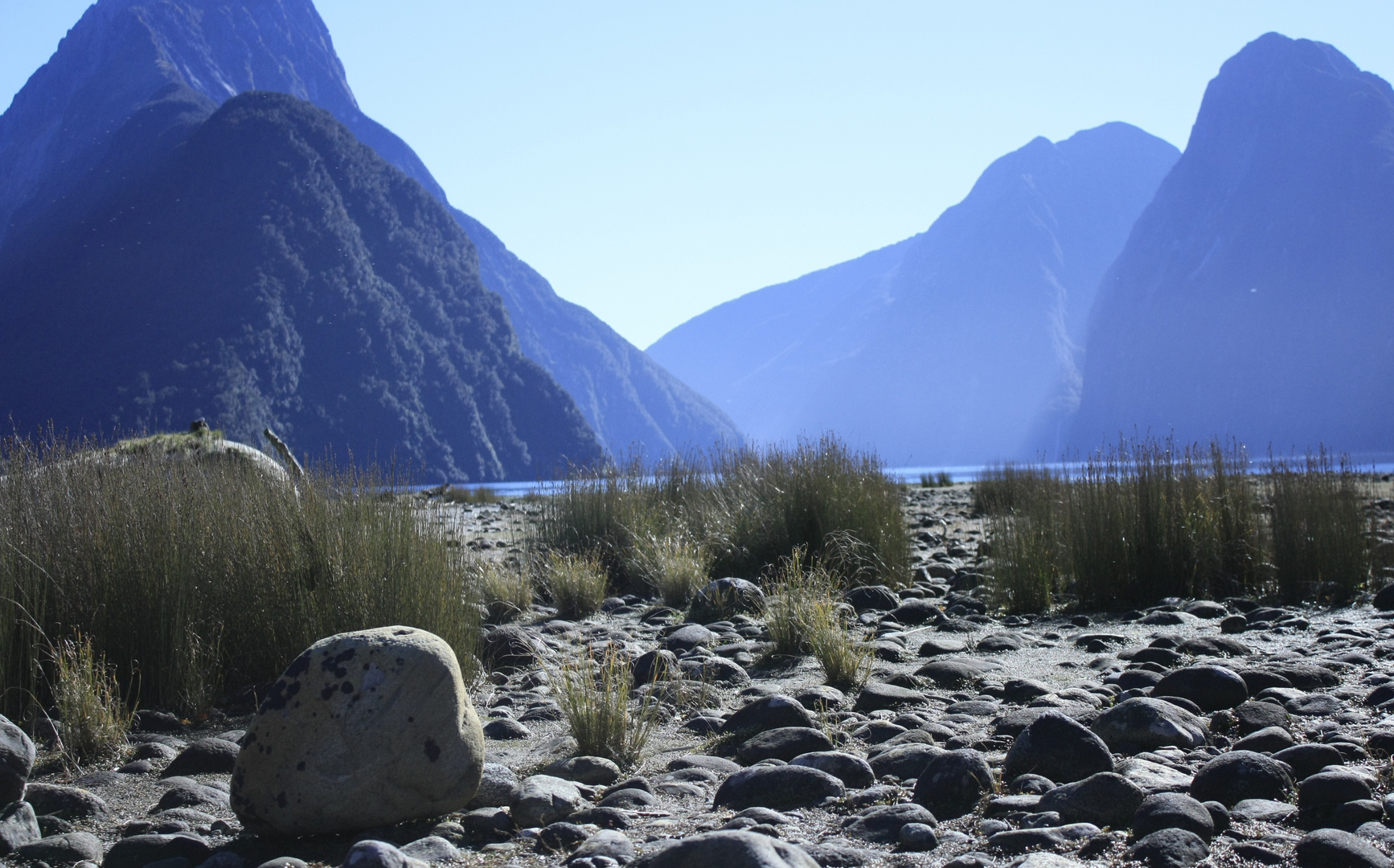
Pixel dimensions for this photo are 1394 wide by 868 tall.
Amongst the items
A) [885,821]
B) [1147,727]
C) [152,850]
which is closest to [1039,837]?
[885,821]

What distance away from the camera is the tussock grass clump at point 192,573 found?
13.3 feet

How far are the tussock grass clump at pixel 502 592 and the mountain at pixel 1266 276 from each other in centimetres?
9555

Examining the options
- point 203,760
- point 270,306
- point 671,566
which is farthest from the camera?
point 270,306

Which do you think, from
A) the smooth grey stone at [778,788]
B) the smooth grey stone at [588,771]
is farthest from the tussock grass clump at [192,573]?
the smooth grey stone at [778,788]

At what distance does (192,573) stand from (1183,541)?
21.4 feet

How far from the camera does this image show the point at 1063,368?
19038cm

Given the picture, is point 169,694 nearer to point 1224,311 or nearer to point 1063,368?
point 1224,311

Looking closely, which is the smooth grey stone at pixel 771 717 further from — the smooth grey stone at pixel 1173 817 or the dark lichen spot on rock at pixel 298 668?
the dark lichen spot on rock at pixel 298 668

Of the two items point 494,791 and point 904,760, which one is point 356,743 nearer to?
point 494,791

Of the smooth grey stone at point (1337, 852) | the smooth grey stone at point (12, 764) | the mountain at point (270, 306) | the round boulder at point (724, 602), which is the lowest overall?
the round boulder at point (724, 602)

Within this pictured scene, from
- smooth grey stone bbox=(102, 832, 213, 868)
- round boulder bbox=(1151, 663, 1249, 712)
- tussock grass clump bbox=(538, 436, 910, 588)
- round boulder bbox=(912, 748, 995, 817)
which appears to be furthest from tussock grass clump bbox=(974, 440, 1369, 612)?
smooth grey stone bbox=(102, 832, 213, 868)

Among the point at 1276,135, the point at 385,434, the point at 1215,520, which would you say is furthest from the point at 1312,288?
the point at 1215,520

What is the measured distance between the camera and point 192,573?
168 inches

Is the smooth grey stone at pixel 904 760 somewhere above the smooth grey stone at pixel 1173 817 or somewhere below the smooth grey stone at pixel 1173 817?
below
